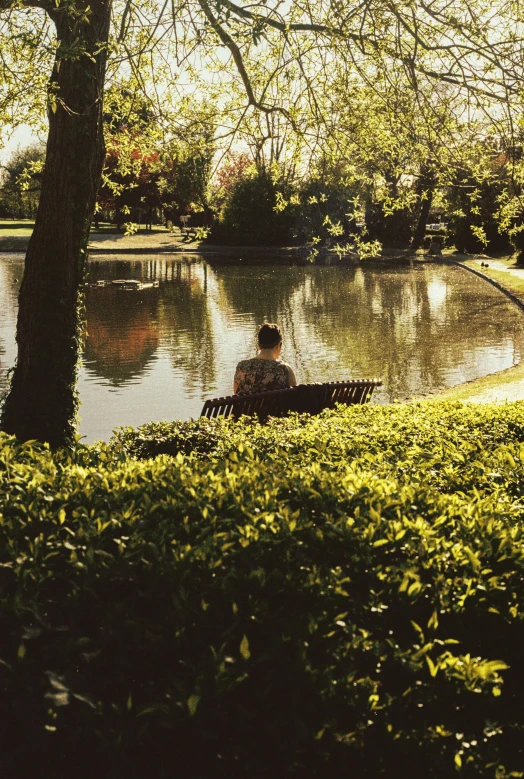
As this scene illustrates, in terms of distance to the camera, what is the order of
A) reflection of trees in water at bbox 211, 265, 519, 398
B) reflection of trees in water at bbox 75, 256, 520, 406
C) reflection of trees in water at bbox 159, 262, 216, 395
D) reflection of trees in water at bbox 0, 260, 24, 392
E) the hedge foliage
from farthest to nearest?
reflection of trees in water at bbox 211, 265, 519, 398
reflection of trees in water at bbox 75, 256, 520, 406
reflection of trees in water at bbox 0, 260, 24, 392
reflection of trees in water at bbox 159, 262, 216, 395
the hedge foliage

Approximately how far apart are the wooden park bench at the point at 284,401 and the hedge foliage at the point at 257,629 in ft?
14.4

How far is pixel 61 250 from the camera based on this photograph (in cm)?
790

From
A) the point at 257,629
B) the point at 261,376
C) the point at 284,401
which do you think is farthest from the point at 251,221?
the point at 257,629

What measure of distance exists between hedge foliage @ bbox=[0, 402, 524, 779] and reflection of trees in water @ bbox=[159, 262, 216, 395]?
11816mm

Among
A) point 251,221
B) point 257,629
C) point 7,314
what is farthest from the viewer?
point 251,221

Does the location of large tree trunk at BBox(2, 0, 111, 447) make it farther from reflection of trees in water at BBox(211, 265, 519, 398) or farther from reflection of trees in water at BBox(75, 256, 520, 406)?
reflection of trees in water at BBox(211, 265, 519, 398)

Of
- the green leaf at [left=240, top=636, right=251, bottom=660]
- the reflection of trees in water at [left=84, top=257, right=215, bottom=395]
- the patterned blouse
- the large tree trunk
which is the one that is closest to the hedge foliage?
the green leaf at [left=240, top=636, right=251, bottom=660]

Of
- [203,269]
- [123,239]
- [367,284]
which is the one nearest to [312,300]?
[367,284]

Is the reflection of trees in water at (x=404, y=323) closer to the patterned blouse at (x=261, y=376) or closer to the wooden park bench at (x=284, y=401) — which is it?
the wooden park bench at (x=284, y=401)

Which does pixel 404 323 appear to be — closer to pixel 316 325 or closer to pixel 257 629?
pixel 316 325

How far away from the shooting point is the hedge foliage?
8.62 feet

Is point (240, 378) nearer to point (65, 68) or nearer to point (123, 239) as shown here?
point (65, 68)

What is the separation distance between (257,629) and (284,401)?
6.01 m

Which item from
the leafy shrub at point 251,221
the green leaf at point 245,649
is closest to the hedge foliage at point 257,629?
the green leaf at point 245,649
